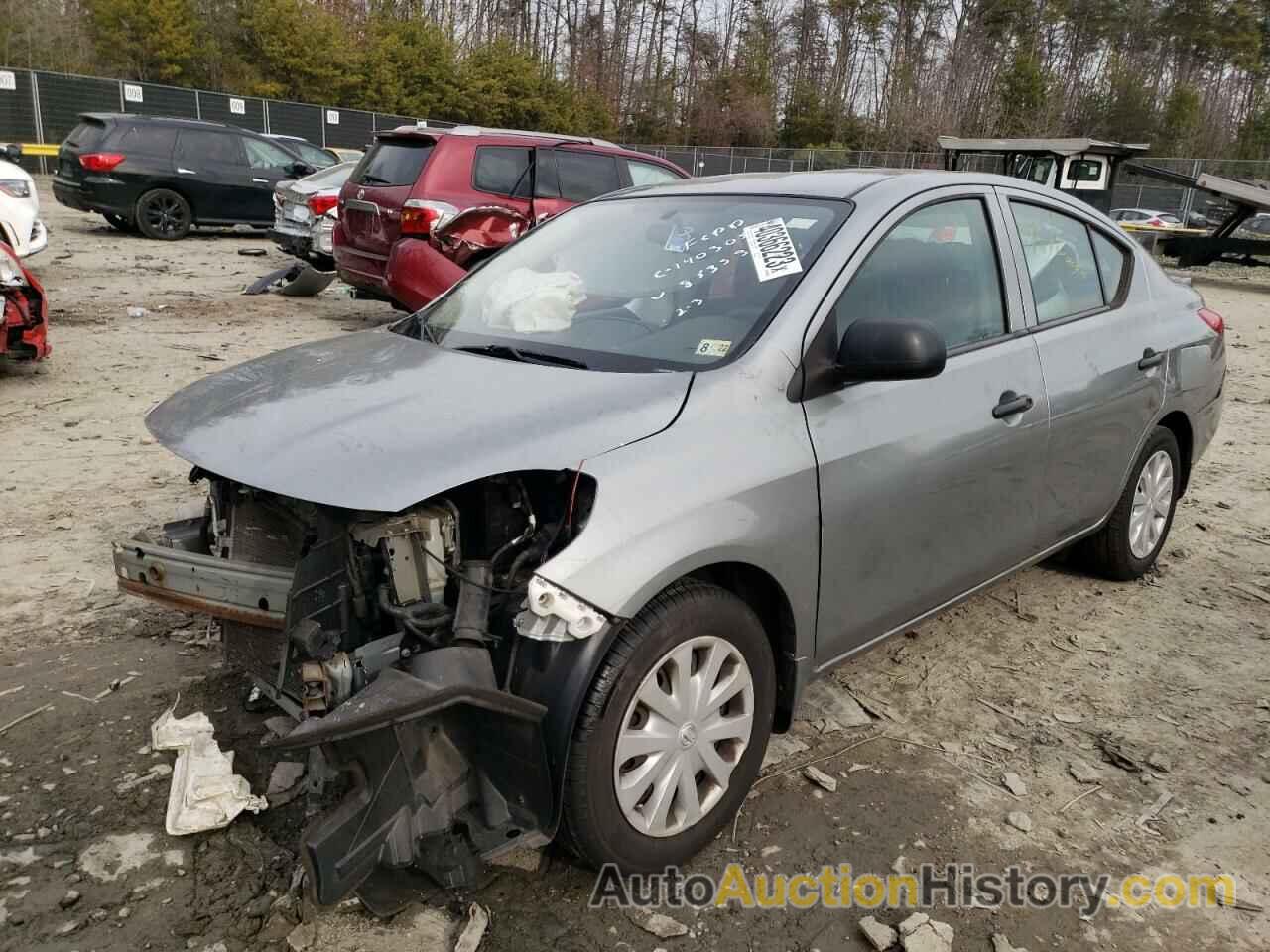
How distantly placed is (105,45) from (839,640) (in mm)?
39487

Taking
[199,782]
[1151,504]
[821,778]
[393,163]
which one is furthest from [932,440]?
[393,163]

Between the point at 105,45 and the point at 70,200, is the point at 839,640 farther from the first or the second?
the point at 105,45

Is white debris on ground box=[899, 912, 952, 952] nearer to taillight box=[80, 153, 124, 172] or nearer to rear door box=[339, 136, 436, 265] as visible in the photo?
rear door box=[339, 136, 436, 265]

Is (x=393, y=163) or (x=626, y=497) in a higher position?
(x=393, y=163)

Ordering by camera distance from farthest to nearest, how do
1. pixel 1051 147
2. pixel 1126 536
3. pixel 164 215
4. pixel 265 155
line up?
pixel 1051 147 < pixel 265 155 < pixel 164 215 < pixel 1126 536

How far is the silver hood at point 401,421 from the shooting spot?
2.30 m

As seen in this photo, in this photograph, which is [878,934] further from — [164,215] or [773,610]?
[164,215]

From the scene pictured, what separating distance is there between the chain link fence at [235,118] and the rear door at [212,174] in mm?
11989

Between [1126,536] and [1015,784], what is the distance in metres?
1.72

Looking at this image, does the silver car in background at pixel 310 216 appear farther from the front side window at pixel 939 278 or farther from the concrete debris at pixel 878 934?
the concrete debris at pixel 878 934

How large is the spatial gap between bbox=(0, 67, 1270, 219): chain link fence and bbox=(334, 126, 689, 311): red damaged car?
40.7 ft

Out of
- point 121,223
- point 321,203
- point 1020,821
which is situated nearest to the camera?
point 1020,821

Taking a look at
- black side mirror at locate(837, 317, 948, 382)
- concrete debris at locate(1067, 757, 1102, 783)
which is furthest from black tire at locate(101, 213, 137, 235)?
concrete debris at locate(1067, 757, 1102, 783)

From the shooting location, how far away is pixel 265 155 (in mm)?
16094
